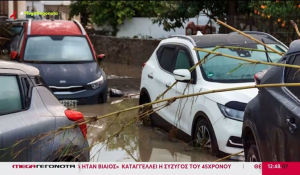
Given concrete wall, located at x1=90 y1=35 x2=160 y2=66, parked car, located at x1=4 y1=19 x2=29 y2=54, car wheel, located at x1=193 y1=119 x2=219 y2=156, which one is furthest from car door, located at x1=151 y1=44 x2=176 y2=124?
concrete wall, located at x1=90 y1=35 x2=160 y2=66

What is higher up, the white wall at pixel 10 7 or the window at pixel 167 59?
the window at pixel 167 59

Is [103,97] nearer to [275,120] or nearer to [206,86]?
[206,86]

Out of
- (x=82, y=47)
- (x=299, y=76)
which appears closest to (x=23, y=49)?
(x=82, y=47)

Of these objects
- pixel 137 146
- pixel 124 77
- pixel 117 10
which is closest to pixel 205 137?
pixel 137 146

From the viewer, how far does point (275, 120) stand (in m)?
5.56

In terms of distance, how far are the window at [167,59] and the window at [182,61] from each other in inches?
8.3

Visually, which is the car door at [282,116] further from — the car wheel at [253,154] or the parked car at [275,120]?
the car wheel at [253,154]

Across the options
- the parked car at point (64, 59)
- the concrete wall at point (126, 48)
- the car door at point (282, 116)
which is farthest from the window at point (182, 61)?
the concrete wall at point (126, 48)

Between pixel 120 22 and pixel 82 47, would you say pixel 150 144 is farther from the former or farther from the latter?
pixel 120 22

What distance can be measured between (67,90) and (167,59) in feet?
11.0

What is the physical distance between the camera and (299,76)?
5562 mm

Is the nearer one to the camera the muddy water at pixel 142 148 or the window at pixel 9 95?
the window at pixel 9 95

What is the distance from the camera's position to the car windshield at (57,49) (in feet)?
45.2

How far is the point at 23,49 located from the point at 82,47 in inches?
50.6
